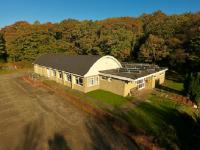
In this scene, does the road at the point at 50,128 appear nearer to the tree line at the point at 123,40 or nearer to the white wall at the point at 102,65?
the white wall at the point at 102,65

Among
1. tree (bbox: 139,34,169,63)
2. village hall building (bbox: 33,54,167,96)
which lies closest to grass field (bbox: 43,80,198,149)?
village hall building (bbox: 33,54,167,96)

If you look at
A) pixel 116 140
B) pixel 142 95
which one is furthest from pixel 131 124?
pixel 142 95

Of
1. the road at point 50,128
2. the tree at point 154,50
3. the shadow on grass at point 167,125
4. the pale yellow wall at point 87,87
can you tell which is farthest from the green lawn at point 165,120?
the tree at point 154,50

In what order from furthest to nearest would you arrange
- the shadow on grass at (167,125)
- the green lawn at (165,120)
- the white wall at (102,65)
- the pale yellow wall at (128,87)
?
the white wall at (102,65) → the pale yellow wall at (128,87) → the green lawn at (165,120) → the shadow on grass at (167,125)

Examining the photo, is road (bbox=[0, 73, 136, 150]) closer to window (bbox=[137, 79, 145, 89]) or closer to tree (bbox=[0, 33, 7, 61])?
window (bbox=[137, 79, 145, 89])

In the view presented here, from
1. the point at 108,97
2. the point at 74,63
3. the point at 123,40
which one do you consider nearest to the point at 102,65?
the point at 74,63

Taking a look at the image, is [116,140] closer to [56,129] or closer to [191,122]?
[56,129]
